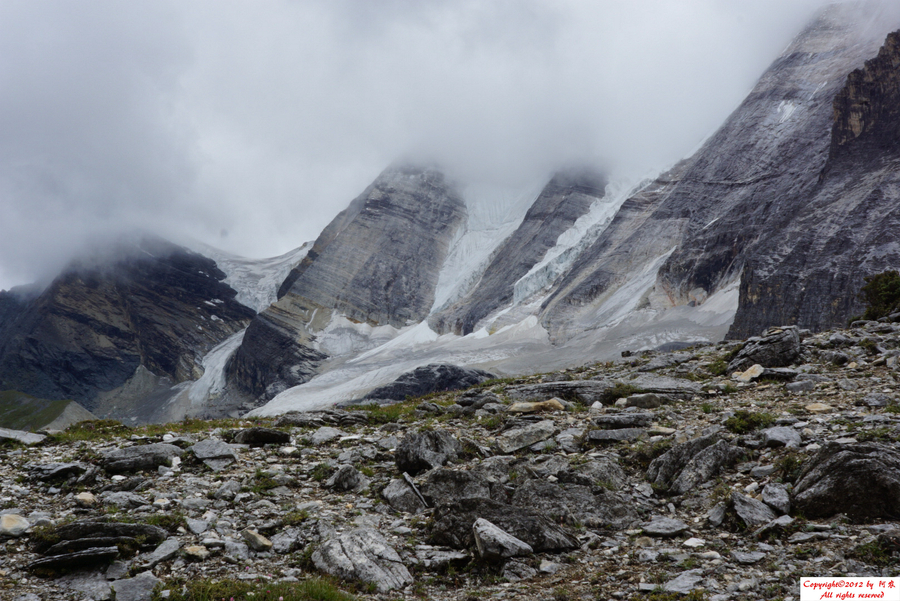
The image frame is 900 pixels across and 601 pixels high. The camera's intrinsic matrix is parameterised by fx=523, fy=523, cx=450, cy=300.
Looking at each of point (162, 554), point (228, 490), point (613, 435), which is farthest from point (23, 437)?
point (613, 435)

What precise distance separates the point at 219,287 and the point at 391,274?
74.3 metres

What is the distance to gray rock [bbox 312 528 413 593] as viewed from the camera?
6.54 metres

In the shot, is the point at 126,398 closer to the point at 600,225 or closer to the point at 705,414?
the point at 600,225

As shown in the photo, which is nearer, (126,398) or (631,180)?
(631,180)

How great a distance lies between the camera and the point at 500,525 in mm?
7520

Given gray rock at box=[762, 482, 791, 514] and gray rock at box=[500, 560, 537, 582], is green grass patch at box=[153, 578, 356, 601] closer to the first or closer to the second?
gray rock at box=[500, 560, 537, 582]

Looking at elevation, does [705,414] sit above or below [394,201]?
below

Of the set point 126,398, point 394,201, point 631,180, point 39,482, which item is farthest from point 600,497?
point 126,398

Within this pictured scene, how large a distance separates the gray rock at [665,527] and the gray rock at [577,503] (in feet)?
1.40

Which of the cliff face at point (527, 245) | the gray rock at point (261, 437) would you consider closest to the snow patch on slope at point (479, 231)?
the cliff face at point (527, 245)

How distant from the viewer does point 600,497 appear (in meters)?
8.56

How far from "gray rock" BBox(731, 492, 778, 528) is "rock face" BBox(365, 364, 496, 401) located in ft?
161

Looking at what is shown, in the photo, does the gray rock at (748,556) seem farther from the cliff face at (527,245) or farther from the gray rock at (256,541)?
the cliff face at (527,245)

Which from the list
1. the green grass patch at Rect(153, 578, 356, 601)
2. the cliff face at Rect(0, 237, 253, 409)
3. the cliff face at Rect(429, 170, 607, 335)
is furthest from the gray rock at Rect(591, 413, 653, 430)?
the cliff face at Rect(0, 237, 253, 409)
